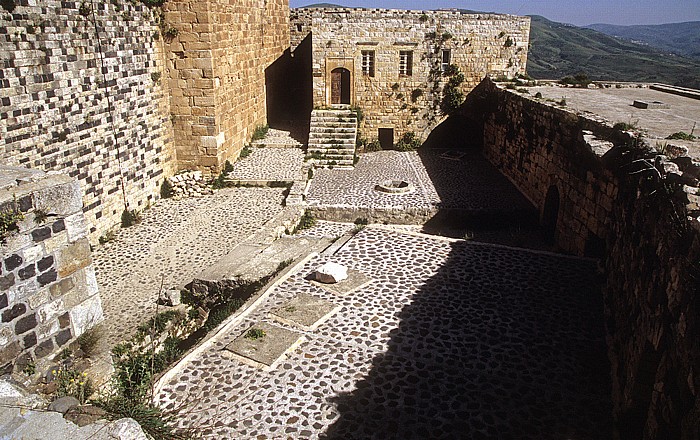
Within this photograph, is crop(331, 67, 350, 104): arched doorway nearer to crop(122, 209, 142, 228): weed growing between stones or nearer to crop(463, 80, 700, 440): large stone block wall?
crop(463, 80, 700, 440): large stone block wall

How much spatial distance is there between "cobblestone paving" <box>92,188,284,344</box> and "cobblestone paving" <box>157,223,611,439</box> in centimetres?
240

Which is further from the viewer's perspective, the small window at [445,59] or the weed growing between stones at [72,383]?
the small window at [445,59]

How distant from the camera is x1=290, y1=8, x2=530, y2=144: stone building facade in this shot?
1775 centimetres

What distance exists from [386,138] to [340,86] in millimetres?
2564

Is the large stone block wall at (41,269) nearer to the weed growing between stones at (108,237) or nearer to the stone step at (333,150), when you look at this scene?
the weed growing between stones at (108,237)

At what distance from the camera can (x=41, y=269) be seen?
4438 millimetres

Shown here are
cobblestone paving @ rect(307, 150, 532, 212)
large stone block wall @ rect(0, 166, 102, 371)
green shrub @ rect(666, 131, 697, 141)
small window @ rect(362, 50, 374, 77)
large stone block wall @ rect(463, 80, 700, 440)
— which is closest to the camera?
large stone block wall @ rect(463, 80, 700, 440)

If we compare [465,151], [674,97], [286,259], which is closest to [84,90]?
[286,259]

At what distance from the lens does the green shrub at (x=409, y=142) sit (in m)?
18.9

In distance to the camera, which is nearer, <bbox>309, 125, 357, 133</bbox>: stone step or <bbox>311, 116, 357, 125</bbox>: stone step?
<bbox>309, 125, 357, 133</bbox>: stone step

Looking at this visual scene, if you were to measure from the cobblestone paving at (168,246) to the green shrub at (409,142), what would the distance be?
22.0 feet

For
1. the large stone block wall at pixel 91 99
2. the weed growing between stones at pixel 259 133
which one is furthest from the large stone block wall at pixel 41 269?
the weed growing between stones at pixel 259 133

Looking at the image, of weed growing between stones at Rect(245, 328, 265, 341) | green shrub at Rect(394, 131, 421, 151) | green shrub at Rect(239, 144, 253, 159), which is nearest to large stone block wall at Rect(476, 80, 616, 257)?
green shrub at Rect(394, 131, 421, 151)

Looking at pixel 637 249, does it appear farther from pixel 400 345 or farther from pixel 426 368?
pixel 400 345
